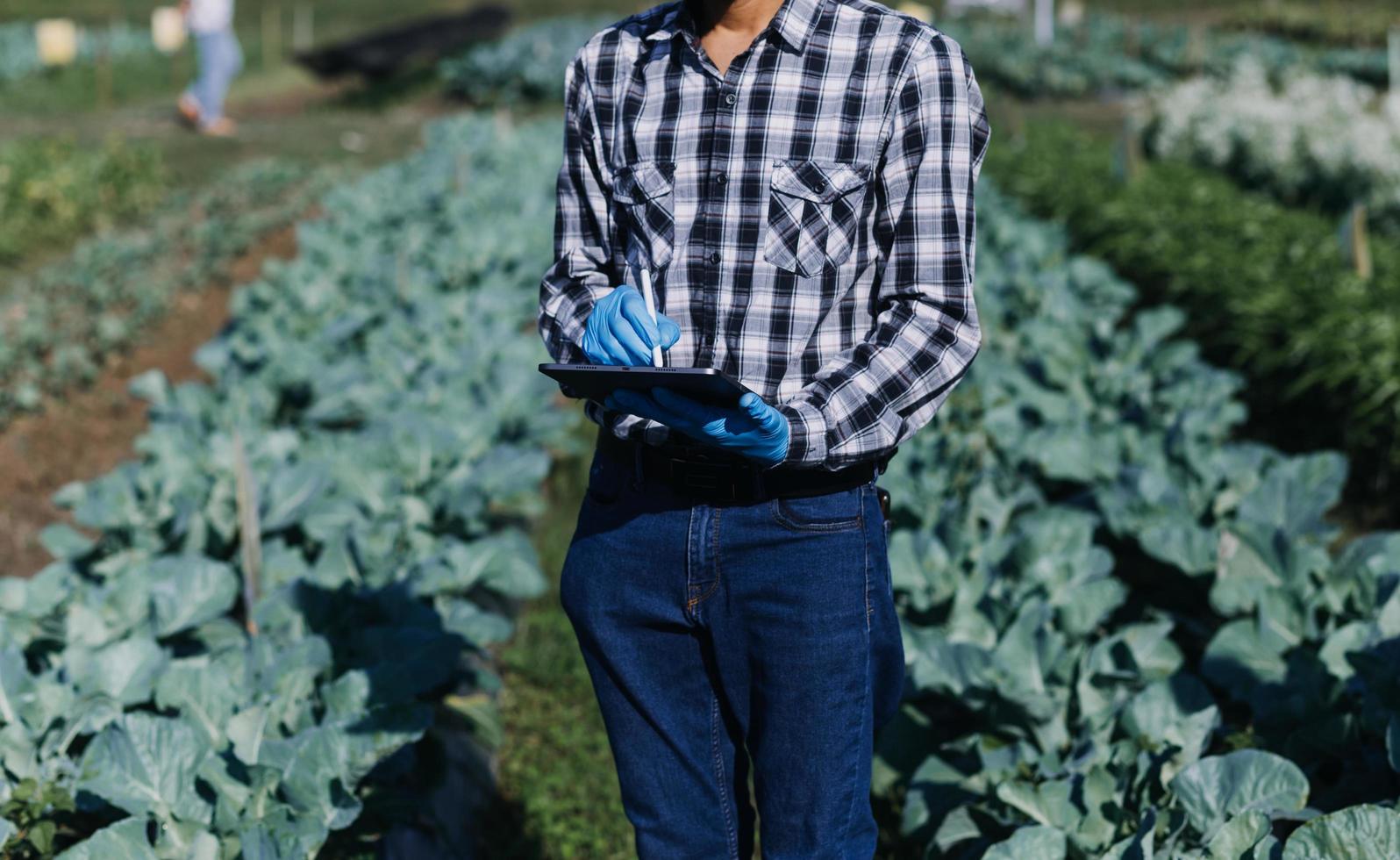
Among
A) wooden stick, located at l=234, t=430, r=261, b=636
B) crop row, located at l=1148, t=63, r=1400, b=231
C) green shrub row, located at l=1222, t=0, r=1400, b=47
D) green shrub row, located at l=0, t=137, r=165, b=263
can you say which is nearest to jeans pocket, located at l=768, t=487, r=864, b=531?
wooden stick, located at l=234, t=430, r=261, b=636

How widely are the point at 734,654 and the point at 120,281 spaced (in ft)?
23.3

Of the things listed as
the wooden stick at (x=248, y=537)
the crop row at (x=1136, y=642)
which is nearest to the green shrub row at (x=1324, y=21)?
the crop row at (x=1136, y=642)

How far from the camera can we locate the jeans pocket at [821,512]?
1768mm

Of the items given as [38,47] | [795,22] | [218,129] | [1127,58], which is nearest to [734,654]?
[795,22]

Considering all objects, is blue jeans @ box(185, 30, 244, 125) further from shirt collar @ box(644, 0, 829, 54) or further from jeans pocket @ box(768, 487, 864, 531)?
jeans pocket @ box(768, 487, 864, 531)

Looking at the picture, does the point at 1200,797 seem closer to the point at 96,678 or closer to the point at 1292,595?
the point at 1292,595

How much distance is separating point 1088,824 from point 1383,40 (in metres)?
25.1

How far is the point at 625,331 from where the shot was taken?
5.60ft

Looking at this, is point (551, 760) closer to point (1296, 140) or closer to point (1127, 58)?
point (1296, 140)

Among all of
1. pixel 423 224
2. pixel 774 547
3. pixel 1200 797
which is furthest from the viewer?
pixel 423 224

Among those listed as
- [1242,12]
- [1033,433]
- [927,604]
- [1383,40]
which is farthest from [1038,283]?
[1242,12]

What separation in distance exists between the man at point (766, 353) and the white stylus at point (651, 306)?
1 centimetres

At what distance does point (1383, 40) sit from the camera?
2331 centimetres

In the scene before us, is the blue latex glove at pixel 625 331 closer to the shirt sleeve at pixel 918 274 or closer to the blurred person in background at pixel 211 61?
the shirt sleeve at pixel 918 274
